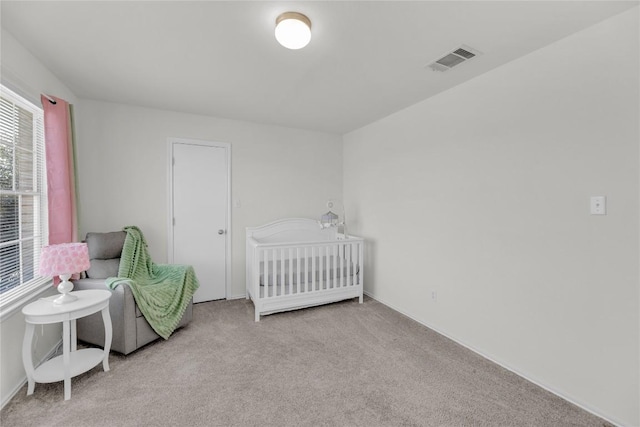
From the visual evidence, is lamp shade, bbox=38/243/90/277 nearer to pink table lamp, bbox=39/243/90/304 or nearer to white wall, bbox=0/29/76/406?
pink table lamp, bbox=39/243/90/304

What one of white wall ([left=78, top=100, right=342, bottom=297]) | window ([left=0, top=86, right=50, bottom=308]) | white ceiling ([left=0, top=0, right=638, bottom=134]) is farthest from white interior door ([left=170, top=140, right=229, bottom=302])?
window ([left=0, top=86, right=50, bottom=308])

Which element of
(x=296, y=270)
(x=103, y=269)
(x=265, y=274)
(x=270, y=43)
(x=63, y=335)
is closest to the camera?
(x=63, y=335)

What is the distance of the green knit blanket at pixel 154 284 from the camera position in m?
2.41

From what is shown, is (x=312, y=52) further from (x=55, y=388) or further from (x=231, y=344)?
(x=55, y=388)

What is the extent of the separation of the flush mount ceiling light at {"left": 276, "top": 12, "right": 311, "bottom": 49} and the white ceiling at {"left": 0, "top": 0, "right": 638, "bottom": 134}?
0.11 feet

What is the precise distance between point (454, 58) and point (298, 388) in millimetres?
2649

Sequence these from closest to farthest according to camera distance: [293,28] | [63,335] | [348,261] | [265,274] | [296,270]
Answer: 1. [293,28]
2. [63,335]
3. [265,274]
4. [296,270]
5. [348,261]

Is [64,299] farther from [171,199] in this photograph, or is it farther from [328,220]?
[328,220]

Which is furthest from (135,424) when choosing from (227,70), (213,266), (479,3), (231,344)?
(479,3)

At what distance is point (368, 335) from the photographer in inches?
107

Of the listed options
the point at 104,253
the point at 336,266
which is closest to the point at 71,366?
the point at 104,253

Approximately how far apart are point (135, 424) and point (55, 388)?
2.57 feet

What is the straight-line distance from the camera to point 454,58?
2129 millimetres

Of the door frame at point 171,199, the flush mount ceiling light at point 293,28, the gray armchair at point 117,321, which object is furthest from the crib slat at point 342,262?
the flush mount ceiling light at point 293,28
